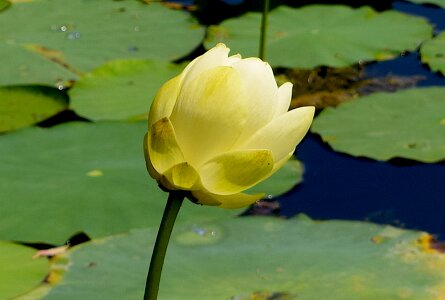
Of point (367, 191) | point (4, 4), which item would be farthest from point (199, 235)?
point (4, 4)

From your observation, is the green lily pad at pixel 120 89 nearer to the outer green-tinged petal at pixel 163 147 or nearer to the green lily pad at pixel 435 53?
the green lily pad at pixel 435 53

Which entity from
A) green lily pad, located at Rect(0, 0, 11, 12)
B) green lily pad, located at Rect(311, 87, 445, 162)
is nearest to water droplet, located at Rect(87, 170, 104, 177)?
green lily pad, located at Rect(311, 87, 445, 162)

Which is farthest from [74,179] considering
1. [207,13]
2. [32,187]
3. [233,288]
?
[207,13]

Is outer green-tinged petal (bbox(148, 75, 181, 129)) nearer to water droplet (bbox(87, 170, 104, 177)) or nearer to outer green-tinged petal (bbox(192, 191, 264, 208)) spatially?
outer green-tinged petal (bbox(192, 191, 264, 208))

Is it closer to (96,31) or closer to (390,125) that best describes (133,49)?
(96,31)

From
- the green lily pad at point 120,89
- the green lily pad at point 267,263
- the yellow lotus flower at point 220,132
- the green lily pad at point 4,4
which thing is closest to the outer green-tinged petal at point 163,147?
the yellow lotus flower at point 220,132

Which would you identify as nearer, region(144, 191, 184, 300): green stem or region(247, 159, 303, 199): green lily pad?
region(144, 191, 184, 300): green stem
